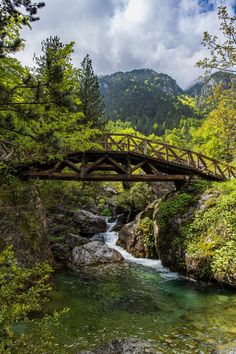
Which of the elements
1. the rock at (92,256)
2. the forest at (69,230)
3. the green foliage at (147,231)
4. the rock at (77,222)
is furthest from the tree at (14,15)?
the rock at (77,222)

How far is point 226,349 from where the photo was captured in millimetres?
6320

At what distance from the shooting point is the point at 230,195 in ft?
45.2

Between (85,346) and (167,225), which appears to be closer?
(85,346)

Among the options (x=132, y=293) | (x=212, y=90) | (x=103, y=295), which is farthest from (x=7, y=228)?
(x=212, y=90)

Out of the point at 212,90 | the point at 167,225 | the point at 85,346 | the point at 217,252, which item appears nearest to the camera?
the point at 85,346

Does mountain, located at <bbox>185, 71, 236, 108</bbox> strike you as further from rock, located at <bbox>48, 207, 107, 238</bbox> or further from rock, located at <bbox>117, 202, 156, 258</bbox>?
rock, located at <bbox>48, 207, 107, 238</bbox>

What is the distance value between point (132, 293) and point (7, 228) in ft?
19.1

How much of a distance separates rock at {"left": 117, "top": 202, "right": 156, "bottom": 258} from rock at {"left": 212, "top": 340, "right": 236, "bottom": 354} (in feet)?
35.7

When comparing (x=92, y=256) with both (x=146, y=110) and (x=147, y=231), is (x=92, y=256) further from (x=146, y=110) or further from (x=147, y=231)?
(x=146, y=110)

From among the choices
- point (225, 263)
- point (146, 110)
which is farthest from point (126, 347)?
point (146, 110)

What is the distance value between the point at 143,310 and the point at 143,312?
0.65 ft

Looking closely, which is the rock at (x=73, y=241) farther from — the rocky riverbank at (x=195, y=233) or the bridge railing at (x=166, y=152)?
the bridge railing at (x=166, y=152)

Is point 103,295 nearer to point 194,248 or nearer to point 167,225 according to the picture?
point 194,248

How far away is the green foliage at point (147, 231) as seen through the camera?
17.7 metres
